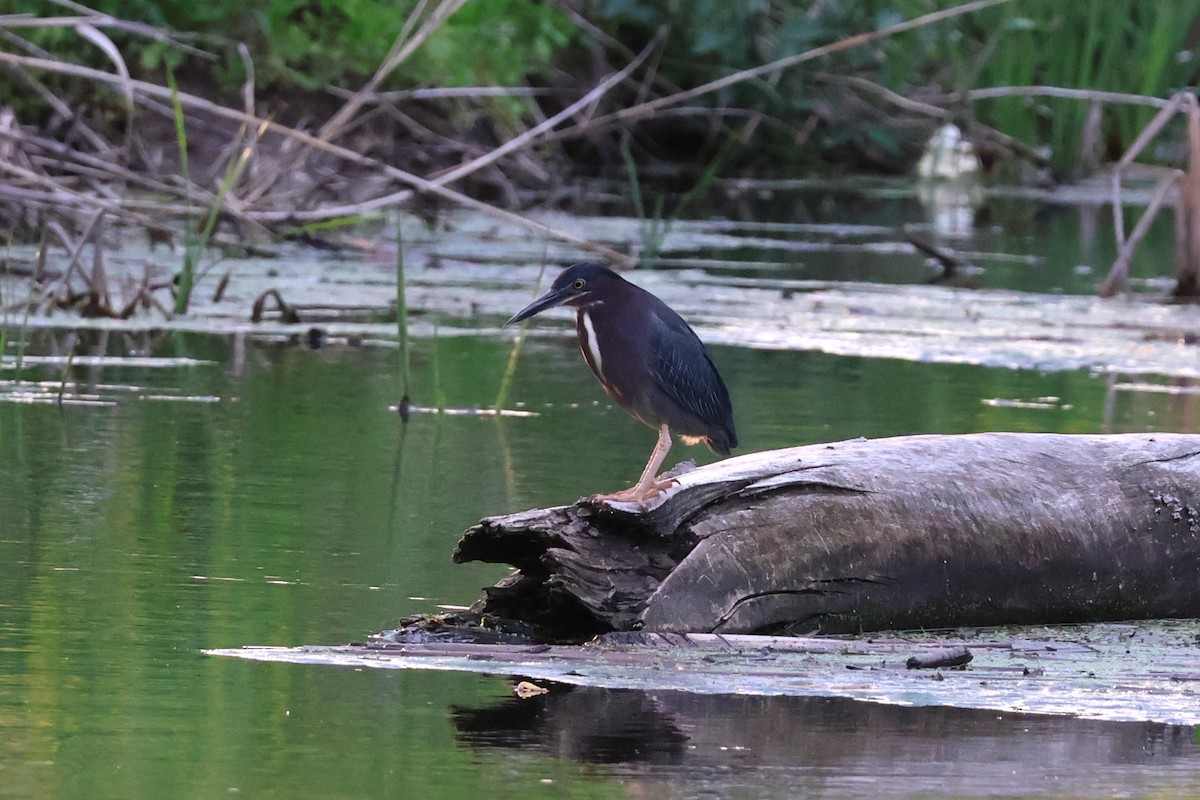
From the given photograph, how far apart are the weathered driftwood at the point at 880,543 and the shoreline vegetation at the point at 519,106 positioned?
3.59 m

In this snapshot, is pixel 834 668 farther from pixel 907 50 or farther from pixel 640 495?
pixel 907 50

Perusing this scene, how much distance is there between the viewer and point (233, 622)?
359 cm

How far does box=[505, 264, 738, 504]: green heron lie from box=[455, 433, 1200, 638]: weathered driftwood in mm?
124

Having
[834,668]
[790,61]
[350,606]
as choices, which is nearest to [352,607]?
[350,606]

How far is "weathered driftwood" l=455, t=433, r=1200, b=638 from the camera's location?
11.9ft

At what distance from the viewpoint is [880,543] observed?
3.75 meters

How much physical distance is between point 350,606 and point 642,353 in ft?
2.12

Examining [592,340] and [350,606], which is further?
[592,340]

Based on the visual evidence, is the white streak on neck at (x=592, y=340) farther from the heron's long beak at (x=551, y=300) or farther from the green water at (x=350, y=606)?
the green water at (x=350, y=606)

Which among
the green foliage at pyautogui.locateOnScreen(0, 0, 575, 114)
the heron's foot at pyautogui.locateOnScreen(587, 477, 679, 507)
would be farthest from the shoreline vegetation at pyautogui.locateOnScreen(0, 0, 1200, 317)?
the heron's foot at pyautogui.locateOnScreen(587, 477, 679, 507)

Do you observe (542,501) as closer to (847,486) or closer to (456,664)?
(847,486)

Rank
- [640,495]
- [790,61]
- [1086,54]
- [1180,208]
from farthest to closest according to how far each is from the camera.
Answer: [1086,54]
[1180,208]
[790,61]
[640,495]

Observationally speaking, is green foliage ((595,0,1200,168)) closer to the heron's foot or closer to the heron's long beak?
the heron's long beak

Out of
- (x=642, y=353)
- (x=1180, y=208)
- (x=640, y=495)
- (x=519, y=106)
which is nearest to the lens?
(x=640, y=495)
